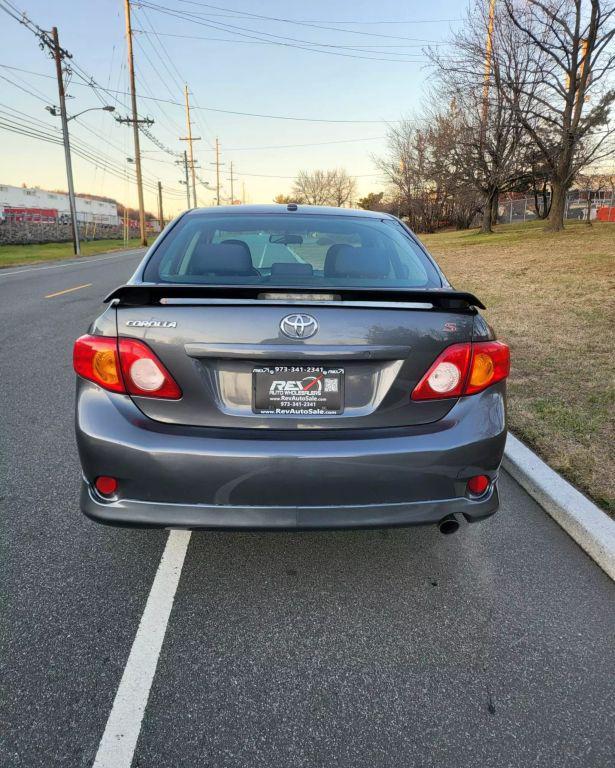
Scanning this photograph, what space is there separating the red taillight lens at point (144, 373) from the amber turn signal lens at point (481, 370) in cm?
121

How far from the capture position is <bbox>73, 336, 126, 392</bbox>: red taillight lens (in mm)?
2180

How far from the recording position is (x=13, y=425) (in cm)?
446

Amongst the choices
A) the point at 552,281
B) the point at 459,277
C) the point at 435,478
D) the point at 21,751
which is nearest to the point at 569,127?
the point at 459,277

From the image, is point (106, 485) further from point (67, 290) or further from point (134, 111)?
point (134, 111)

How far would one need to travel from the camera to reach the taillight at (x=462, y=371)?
2.21 m

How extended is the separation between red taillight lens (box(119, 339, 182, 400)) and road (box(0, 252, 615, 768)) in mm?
969

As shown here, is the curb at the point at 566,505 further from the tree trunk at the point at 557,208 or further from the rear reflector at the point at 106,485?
the tree trunk at the point at 557,208

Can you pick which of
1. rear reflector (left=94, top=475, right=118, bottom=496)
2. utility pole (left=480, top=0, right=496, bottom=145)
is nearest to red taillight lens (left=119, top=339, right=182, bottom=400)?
rear reflector (left=94, top=475, right=118, bottom=496)

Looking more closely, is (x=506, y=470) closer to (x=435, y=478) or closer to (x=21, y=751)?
(x=435, y=478)

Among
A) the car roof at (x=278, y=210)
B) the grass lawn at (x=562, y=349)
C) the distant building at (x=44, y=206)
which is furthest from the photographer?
the distant building at (x=44, y=206)

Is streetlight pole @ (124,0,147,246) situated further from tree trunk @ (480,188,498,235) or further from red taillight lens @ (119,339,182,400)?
red taillight lens @ (119,339,182,400)

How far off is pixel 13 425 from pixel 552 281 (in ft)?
36.4

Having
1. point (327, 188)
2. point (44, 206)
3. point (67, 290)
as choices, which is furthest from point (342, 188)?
point (67, 290)

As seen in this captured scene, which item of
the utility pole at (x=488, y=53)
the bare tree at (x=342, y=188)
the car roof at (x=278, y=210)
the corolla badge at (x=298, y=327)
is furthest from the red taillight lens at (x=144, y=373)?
the bare tree at (x=342, y=188)
